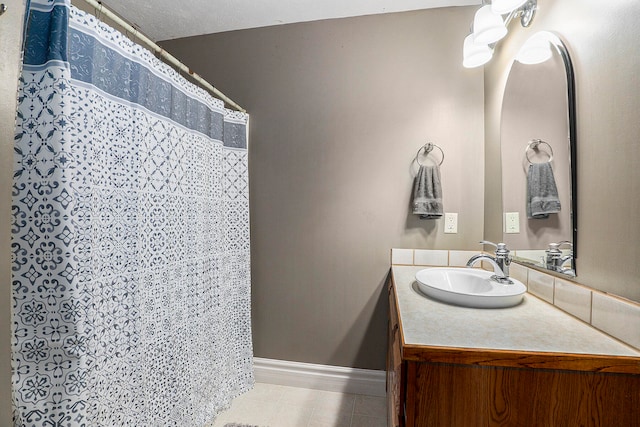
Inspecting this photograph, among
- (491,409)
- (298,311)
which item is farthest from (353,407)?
(491,409)

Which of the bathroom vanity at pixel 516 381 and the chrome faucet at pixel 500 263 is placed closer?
the bathroom vanity at pixel 516 381

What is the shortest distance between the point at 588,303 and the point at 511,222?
51 cm

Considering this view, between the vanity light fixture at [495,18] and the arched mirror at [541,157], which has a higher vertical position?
the vanity light fixture at [495,18]

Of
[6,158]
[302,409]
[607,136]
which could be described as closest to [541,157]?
[607,136]

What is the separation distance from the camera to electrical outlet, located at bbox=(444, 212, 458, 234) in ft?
5.37

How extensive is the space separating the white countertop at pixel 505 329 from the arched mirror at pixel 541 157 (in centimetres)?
20

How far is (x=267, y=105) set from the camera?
6.05 ft

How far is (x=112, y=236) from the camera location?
3.19 ft

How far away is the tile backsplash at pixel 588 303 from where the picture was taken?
687 millimetres

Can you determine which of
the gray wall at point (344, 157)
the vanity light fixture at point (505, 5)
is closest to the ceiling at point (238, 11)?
the gray wall at point (344, 157)

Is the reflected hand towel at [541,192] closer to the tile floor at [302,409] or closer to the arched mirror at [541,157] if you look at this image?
the arched mirror at [541,157]

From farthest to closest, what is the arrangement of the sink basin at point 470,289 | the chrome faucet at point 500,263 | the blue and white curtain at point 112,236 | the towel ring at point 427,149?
the towel ring at point 427,149, the chrome faucet at point 500,263, the sink basin at point 470,289, the blue and white curtain at point 112,236

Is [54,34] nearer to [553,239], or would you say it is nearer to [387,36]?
[387,36]

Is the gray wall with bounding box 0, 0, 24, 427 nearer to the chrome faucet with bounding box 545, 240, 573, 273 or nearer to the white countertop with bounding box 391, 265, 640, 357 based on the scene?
the white countertop with bounding box 391, 265, 640, 357
